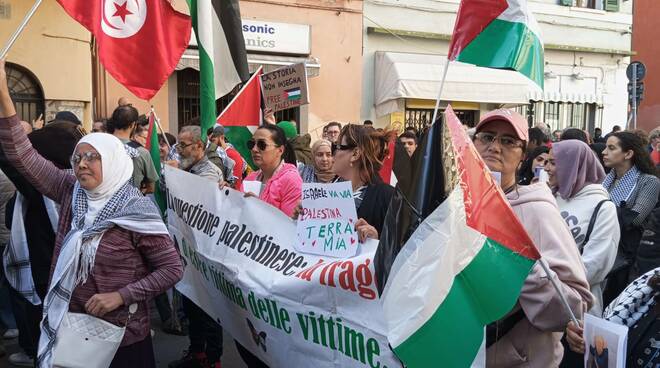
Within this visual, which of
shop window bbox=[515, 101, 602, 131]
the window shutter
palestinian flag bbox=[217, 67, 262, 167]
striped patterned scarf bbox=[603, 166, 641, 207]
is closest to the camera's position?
striped patterned scarf bbox=[603, 166, 641, 207]

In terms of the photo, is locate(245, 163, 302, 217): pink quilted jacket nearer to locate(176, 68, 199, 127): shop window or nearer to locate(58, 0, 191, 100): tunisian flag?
locate(58, 0, 191, 100): tunisian flag

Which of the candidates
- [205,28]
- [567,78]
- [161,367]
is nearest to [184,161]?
[205,28]

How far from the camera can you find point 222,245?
393 cm

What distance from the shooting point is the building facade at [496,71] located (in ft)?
57.0

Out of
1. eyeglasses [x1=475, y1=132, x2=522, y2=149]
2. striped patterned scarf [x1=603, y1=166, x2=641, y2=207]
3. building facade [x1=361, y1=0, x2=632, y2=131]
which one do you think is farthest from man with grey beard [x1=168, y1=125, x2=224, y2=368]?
building facade [x1=361, y1=0, x2=632, y2=131]

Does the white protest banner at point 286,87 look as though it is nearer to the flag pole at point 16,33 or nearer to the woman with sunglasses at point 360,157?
the woman with sunglasses at point 360,157

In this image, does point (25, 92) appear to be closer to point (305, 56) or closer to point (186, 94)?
point (186, 94)

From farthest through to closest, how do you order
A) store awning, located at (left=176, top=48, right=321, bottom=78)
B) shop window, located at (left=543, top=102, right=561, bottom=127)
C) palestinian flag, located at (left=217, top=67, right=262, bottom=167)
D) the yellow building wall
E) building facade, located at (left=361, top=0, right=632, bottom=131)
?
shop window, located at (left=543, top=102, right=561, bottom=127), building facade, located at (left=361, top=0, right=632, bottom=131), the yellow building wall, store awning, located at (left=176, top=48, right=321, bottom=78), palestinian flag, located at (left=217, top=67, right=262, bottom=167)

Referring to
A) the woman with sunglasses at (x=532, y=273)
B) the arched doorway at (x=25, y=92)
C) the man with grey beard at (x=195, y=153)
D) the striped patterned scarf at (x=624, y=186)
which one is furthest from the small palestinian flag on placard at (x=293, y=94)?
the arched doorway at (x=25, y=92)

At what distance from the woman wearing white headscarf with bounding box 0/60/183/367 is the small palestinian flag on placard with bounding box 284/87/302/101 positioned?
4913mm

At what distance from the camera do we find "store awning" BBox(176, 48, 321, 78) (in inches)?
550

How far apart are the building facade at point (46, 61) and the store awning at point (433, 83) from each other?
7.60 meters

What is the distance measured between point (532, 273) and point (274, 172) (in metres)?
2.54

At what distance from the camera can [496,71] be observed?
1858 cm
